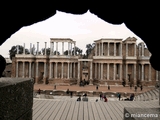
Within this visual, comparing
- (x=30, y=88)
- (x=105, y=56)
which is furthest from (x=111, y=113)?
(x=105, y=56)

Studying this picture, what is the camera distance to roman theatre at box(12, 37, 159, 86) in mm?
42250

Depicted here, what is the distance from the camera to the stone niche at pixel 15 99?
9.79 ft

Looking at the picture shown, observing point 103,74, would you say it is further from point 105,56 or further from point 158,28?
point 158,28

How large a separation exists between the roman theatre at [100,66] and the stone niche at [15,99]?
37.7m

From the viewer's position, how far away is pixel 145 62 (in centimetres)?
4181

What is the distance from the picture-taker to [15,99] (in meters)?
3.63

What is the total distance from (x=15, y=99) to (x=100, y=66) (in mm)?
40606

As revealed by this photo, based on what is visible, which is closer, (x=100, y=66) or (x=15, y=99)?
(x=15, y=99)

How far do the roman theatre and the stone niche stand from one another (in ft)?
124

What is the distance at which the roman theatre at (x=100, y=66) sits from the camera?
4225 cm

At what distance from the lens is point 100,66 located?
144 feet

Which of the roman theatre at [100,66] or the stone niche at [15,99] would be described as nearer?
the stone niche at [15,99]

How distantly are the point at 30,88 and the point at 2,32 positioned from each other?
9.12 feet

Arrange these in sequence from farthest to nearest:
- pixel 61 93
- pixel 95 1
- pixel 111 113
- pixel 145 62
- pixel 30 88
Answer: pixel 145 62 → pixel 61 93 → pixel 111 113 → pixel 30 88 → pixel 95 1
